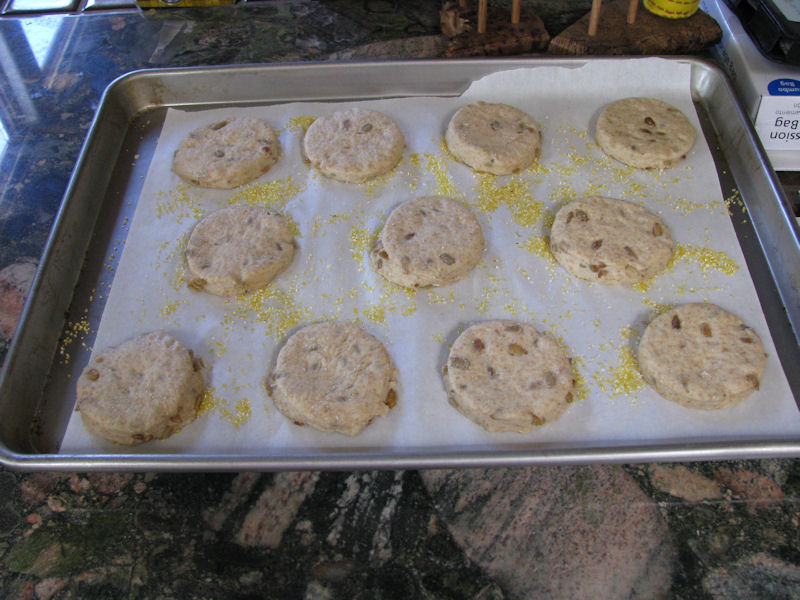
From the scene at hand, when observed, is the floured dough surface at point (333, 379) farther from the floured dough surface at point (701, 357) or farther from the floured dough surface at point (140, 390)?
the floured dough surface at point (701, 357)

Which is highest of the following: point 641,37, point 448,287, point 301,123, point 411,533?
point 641,37

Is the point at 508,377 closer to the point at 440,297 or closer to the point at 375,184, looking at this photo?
the point at 440,297

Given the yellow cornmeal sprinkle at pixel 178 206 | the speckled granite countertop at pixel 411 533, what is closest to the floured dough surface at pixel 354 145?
the yellow cornmeal sprinkle at pixel 178 206

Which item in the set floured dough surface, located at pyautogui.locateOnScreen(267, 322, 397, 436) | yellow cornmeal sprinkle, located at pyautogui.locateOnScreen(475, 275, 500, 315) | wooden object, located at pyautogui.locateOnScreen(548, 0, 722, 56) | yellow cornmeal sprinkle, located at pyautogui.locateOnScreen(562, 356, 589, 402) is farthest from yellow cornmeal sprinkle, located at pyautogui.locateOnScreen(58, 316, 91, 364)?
wooden object, located at pyautogui.locateOnScreen(548, 0, 722, 56)

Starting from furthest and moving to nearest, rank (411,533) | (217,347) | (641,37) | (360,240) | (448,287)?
1. (641,37)
2. (360,240)
3. (448,287)
4. (217,347)
5. (411,533)

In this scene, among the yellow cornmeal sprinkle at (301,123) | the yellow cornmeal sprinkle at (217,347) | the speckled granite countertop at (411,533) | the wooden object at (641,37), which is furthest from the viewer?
the wooden object at (641,37)

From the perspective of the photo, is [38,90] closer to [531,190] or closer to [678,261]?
[531,190]

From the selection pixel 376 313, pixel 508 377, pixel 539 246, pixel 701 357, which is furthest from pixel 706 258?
pixel 376 313
